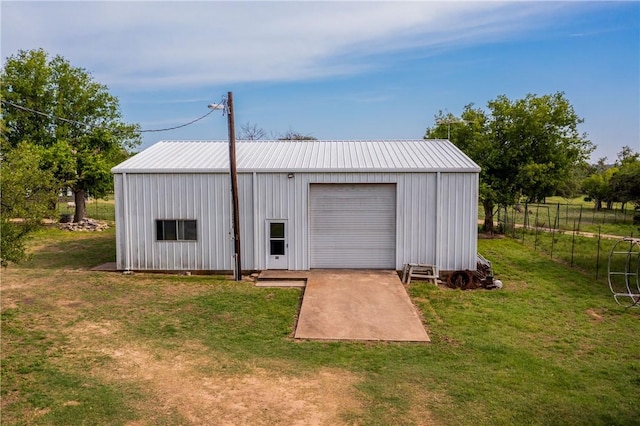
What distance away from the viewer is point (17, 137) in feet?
85.8

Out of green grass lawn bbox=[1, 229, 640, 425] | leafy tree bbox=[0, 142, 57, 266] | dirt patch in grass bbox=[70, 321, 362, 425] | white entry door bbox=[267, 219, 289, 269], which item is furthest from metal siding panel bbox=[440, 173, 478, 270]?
leafy tree bbox=[0, 142, 57, 266]

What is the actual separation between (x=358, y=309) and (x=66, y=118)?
23.6 meters

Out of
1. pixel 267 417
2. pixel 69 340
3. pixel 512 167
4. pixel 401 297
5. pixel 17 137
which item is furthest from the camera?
pixel 17 137

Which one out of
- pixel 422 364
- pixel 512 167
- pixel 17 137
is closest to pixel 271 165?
pixel 422 364

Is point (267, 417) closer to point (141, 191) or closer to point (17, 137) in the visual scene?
point (141, 191)

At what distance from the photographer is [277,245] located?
49.4ft

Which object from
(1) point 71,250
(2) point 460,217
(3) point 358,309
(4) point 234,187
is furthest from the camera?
(1) point 71,250

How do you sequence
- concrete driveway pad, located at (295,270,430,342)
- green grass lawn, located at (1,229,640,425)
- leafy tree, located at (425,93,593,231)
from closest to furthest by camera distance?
1. green grass lawn, located at (1,229,640,425)
2. concrete driveway pad, located at (295,270,430,342)
3. leafy tree, located at (425,93,593,231)

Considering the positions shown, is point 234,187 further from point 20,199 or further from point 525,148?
point 525,148

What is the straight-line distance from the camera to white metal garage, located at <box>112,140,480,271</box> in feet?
48.3

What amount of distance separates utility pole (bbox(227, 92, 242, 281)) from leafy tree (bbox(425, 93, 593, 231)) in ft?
42.8

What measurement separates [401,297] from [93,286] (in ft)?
28.8

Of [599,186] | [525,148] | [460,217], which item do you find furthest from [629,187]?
[460,217]

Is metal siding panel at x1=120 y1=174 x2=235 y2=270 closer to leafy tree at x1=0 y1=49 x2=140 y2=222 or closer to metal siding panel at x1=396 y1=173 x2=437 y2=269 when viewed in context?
metal siding panel at x1=396 y1=173 x2=437 y2=269
